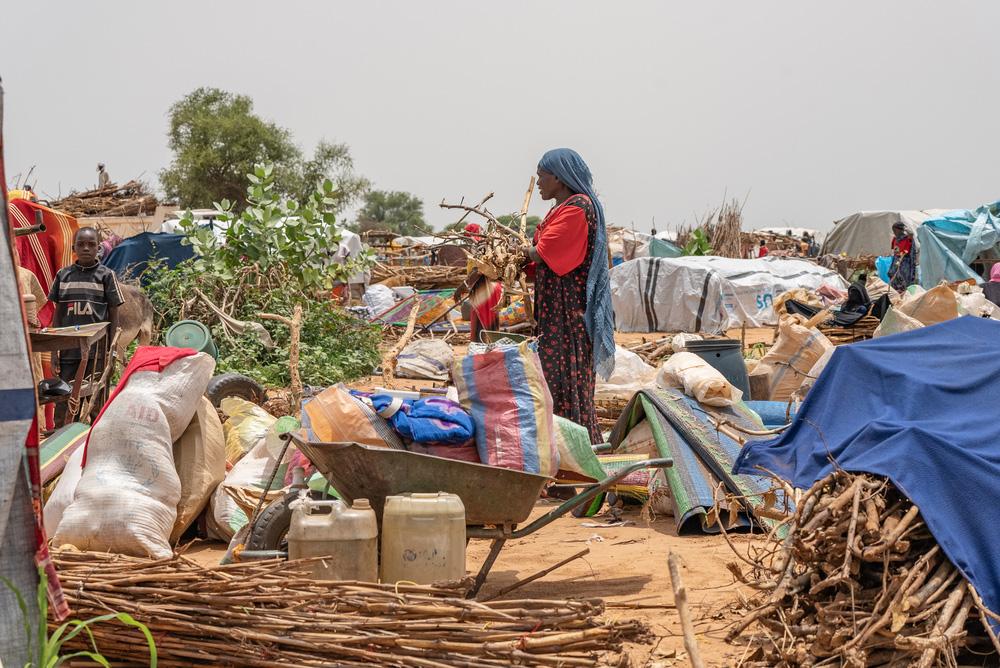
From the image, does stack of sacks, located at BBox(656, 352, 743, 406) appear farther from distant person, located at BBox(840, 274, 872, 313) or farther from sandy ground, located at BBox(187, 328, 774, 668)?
distant person, located at BBox(840, 274, 872, 313)

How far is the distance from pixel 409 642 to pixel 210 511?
2676 mm

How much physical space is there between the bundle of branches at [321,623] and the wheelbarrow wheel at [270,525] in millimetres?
800

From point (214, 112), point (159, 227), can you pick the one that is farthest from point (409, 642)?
point (214, 112)

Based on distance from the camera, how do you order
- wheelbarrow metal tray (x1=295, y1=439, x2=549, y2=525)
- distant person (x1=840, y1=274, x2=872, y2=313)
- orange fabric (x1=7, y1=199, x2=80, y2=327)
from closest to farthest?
wheelbarrow metal tray (x1=295, y1=439, x2=549, y2=525), orange fabric (x1=7, y1=199, x2=80, y2=327), distant person (x1=840, y1=274, x2=872, y2=313)

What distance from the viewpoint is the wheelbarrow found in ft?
13.5

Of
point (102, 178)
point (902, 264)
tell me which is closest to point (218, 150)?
point (102, 178)

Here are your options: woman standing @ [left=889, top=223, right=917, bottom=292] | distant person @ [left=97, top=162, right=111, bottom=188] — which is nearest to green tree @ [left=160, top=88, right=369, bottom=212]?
distant person @ [left=97, top=162, right=111, bottom=188]

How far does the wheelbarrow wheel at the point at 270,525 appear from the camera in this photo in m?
4.38

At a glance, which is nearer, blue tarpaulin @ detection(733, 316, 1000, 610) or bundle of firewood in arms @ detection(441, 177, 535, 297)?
blue tarpaulin @ detection(733, 316, 1000, 610)

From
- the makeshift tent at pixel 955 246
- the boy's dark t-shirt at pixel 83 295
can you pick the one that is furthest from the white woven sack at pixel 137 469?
the makeshift tent at pixel 955 246

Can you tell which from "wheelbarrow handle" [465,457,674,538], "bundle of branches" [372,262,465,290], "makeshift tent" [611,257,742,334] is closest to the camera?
"wheelbarrow handle" [465,457,674,538]

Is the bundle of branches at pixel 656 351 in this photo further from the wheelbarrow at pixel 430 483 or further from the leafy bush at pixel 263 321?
the wheelbarrow at pixel 430 483

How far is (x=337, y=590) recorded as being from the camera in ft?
11.3

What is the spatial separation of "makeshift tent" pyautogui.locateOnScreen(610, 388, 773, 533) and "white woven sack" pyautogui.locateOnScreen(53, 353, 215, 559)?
8.73 ft
